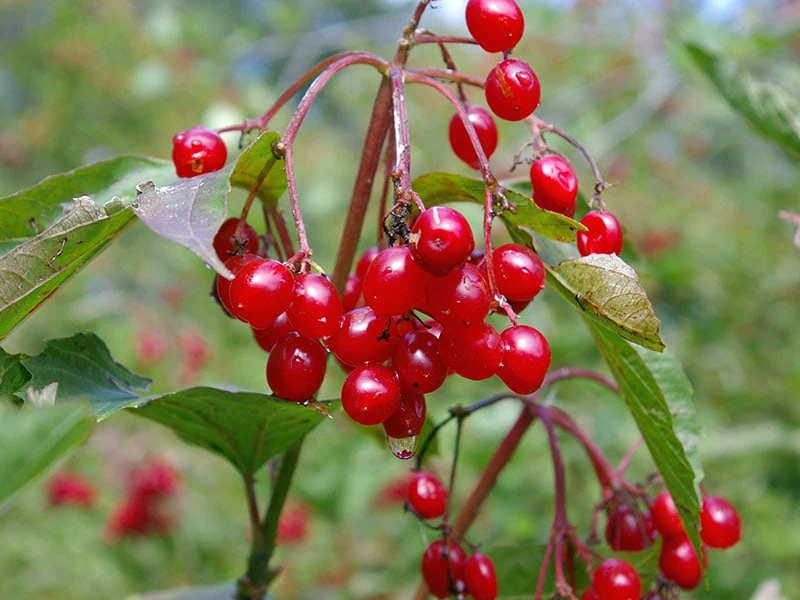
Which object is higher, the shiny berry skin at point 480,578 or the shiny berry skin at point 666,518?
the shiny berry skin at point 666,518

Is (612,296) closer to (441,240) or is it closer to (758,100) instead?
(441,240)

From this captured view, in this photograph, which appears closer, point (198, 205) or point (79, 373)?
point (198, 205)

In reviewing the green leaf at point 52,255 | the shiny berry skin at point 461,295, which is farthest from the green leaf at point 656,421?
the green leaf at point 52,255

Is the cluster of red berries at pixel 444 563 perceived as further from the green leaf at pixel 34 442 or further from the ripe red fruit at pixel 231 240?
the green leaf at pixel 34 442

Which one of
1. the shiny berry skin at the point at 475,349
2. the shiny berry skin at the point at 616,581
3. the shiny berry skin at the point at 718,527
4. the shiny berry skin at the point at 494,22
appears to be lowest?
the shiny berry skin at the point at 718,527

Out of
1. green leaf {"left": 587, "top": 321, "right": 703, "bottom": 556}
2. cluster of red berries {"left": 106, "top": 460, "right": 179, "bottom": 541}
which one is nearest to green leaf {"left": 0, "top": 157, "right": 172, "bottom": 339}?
green leaf {"left": 587, "top": 321, "right": 703, "bottom": 556}

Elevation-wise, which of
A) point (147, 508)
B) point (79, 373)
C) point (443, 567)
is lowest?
point (147, 508)

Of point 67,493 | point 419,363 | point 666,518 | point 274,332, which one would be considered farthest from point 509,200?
point 67,493
